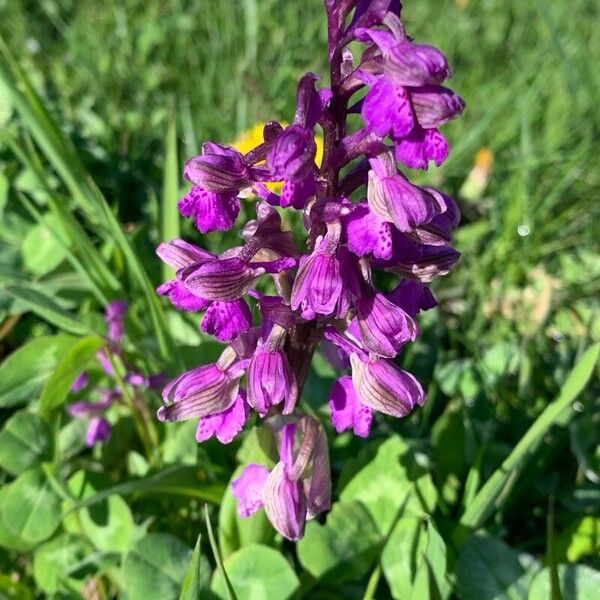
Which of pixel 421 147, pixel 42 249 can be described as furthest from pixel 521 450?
pixel 42 249

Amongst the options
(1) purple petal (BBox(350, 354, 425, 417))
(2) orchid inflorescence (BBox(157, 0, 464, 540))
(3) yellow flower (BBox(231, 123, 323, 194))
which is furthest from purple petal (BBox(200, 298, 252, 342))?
(3) yellow flower (BBox(231, 123, 323, 194))

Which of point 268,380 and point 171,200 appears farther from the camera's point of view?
point 171,200

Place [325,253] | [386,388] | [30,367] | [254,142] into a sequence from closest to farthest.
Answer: [325,253]
[386,388]
[30,367]
[254,142]

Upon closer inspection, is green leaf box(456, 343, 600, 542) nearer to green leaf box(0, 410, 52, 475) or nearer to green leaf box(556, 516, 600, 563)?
green leaf box(556, 516, 600, 563)

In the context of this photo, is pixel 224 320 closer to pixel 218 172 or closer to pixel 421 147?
pixel 218 172

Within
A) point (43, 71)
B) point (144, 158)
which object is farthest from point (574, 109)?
point (43, 71)

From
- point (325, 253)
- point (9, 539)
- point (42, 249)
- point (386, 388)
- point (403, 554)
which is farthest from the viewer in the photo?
point (42, 249)

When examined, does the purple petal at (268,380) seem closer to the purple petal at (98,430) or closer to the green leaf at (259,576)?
the green leaf at (259,576)
